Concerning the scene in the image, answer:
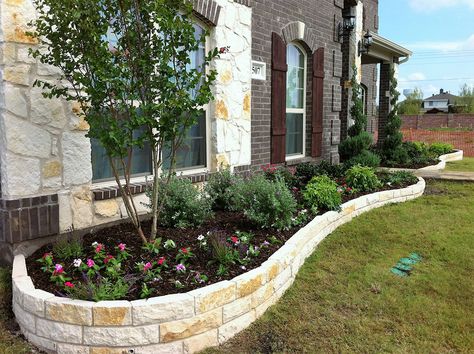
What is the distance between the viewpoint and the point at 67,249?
3.56 meters

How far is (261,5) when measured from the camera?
6.46m

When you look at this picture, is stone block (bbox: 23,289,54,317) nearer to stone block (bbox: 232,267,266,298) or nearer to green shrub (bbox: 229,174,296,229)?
stone block (bbox: 232,267,266,298)

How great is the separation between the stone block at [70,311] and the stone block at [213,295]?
2.11 feet

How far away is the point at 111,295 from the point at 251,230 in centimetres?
191

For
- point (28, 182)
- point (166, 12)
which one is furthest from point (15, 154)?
point (166, 12)

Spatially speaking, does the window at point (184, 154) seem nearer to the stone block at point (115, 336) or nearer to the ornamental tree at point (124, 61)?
the ornamental tree at point (124, 61)

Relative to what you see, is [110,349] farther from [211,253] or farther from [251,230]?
[251,230]

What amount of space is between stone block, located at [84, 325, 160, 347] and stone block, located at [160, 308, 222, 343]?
0.13 meters

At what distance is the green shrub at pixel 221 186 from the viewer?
528cm

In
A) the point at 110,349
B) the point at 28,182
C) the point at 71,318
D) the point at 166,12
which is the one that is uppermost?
the point at 166,12

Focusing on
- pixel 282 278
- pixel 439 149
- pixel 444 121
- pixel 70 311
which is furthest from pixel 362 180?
pixel 444 121

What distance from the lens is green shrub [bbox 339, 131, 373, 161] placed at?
8602mm

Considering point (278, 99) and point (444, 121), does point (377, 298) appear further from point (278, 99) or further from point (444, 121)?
point (444, 121)

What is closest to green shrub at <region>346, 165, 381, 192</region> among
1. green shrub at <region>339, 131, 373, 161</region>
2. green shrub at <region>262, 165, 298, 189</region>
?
green shrub at <region>262, 165, 298, 189</region>
